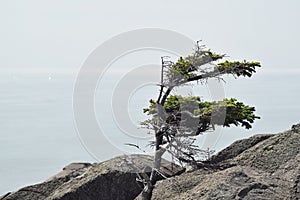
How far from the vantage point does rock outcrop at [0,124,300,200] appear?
9.41 meters

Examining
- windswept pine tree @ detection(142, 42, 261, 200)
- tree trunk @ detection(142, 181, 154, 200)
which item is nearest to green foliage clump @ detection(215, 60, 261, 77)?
windswept pine tree @ detection(142, 42, 261, 200)

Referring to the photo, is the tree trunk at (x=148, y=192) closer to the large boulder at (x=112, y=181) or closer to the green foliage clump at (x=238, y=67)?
the large boulder at (x=112, y=181)

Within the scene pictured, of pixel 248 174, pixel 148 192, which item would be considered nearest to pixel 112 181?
pixel 148 192

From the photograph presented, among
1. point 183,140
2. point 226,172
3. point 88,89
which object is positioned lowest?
point 226,172

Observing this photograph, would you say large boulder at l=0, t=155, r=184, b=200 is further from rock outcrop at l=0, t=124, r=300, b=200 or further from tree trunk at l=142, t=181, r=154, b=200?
tree trunk at l=142, t=181, r=154, b=200

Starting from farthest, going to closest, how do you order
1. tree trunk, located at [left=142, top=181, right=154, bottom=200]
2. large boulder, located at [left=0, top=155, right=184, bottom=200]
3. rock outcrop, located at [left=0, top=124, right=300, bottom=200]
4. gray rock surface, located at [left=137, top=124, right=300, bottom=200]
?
large boulder, located at [left=0, top=155, right=184, bottom=200], tree trunk, located at [left=142, top=181, right=154, bottom=200], rock outcrop, located at [left=0, top=124, right=300, bottom=200], gray rock surface, located at [left=137, top=124, right=300, bottom=200]

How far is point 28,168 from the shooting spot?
301 feet

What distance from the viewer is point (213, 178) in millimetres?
9938

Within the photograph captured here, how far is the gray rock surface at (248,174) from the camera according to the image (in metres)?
9.30

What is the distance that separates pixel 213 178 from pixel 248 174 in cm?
77

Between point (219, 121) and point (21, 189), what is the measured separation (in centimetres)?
659

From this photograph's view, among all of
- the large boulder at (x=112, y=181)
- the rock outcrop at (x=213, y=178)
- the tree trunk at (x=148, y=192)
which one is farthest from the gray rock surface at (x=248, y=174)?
the large boulder at (x=112, y=181)

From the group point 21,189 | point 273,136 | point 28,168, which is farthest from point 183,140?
point 28,168

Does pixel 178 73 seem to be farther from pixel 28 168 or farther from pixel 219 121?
pixel 28 168
